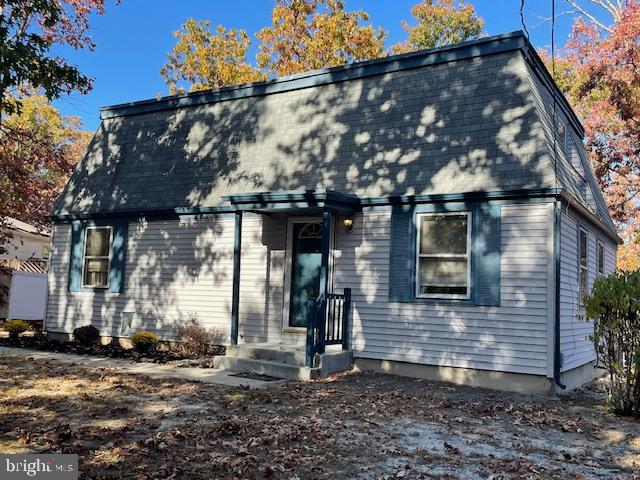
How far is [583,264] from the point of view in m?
10.7

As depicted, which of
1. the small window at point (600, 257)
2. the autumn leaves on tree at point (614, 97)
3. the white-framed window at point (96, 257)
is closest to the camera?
the small window at point (600, 257)

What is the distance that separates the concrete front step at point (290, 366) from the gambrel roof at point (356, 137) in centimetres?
287

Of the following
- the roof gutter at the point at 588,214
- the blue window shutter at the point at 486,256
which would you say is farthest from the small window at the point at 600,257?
the blue window shutter at the point at 486,256

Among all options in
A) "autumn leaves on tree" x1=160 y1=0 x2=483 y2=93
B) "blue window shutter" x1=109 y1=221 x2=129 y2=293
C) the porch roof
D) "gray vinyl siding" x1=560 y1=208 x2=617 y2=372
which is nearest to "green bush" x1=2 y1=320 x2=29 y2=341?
"blue window shutter" x1=109 y1=221 x2=129 y2=293

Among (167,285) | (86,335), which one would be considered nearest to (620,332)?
(167,285)

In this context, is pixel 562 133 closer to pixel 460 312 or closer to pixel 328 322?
Result: pixel 460 312

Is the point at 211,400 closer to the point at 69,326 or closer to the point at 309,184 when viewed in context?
the point at 309,184

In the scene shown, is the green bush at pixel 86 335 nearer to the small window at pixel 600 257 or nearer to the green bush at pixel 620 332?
the green bush at pixel 620 332

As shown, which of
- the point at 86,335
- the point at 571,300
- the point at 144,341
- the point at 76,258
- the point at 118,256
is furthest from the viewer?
the point at 76,258

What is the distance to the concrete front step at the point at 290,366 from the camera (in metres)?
8.99

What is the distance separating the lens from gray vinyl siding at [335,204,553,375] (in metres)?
8.52

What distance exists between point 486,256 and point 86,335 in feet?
28.0

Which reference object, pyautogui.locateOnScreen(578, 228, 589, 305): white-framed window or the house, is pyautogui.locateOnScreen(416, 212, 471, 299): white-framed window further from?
pyautogui.locateOnScreen(578, 228, 589, 305): white-framed window

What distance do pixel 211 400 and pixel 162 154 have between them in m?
7.53
